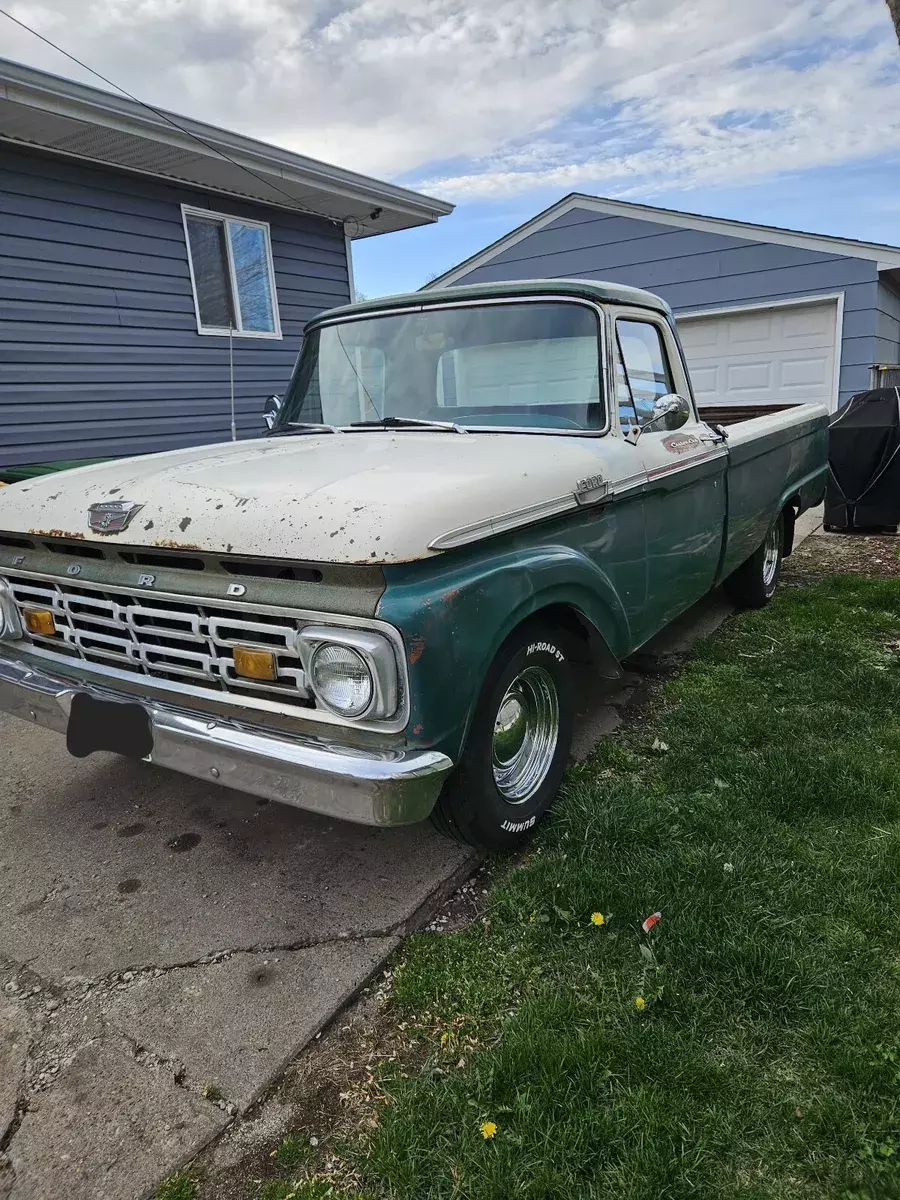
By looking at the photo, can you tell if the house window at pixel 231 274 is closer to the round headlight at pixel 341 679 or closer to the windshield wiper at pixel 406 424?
the windshield wiper at pixel 406 424

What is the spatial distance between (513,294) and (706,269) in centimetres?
888

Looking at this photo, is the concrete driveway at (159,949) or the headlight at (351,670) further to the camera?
the headlight at (351,670)

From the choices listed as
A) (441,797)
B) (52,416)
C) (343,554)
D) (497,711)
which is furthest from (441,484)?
(52,416)

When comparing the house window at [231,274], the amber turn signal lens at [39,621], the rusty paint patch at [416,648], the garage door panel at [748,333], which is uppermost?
the house window at [231,274]

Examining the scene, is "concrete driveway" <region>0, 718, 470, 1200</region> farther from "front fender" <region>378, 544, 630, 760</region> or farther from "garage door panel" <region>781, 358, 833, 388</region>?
"garage door panel" <region>781, 358, 833, 388</region>

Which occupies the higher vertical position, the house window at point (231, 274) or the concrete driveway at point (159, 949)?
the house window at point (231, 274)

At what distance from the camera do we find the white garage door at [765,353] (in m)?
10.4

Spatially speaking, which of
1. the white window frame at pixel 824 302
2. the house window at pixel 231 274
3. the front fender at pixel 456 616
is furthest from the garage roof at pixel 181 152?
the front fender at pixel 456 616

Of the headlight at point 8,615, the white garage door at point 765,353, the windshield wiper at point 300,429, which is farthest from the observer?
the white garage door at point 765,353

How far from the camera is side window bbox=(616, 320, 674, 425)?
340 centimetres

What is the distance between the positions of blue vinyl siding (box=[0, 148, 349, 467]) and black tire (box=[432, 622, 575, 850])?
5.38 meters

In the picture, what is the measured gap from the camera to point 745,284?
10.7 metres

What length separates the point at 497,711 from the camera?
2.48m

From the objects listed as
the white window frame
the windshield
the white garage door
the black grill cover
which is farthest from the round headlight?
the white garage door
